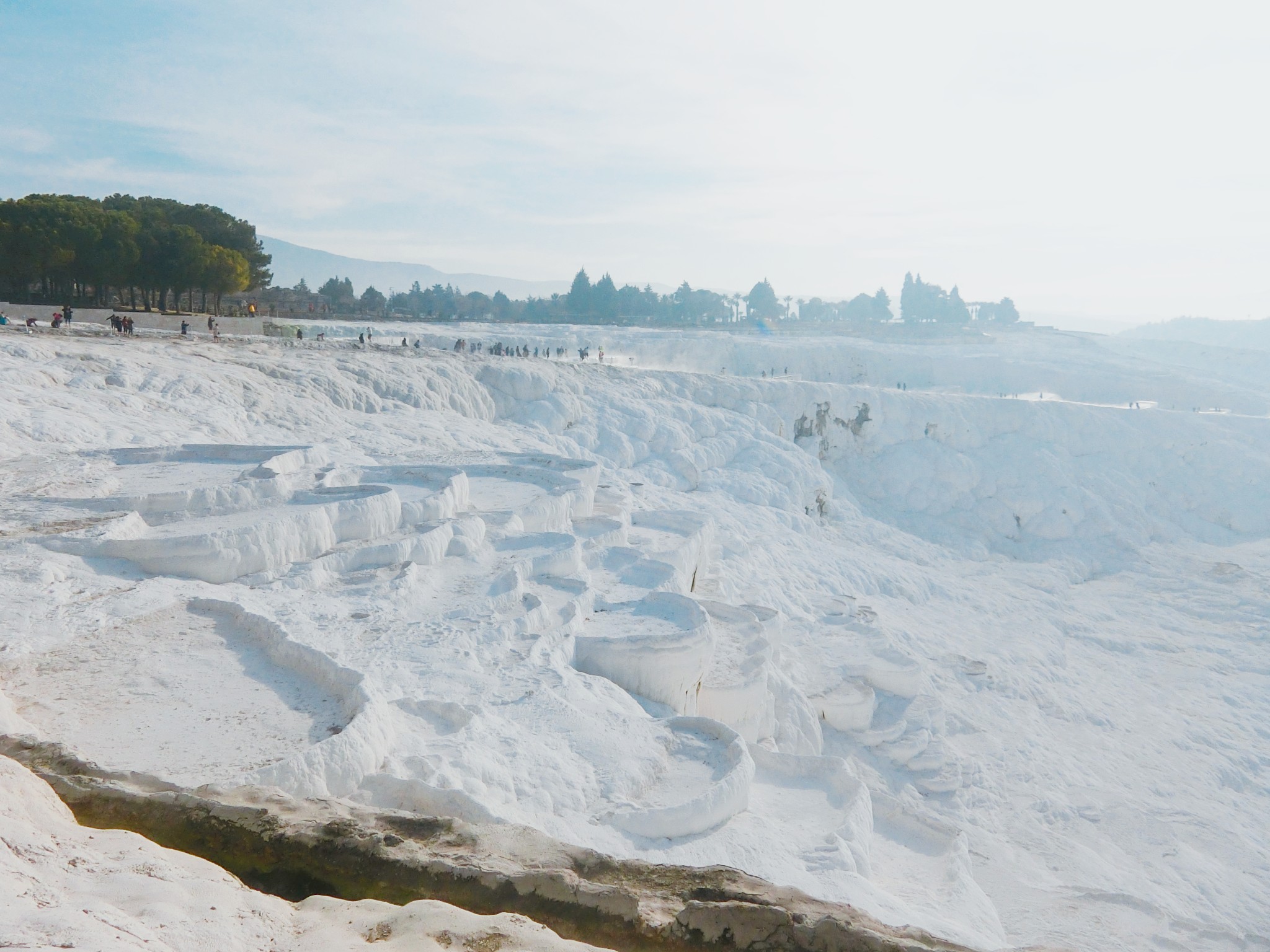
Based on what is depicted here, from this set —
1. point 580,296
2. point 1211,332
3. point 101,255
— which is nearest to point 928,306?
point 580,296

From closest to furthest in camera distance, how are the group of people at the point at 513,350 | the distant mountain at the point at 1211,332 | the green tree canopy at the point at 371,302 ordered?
the group of people at the point at 513,350
the green tree canopy at the point at 371,302
the distant mountain at the point at 1211,332

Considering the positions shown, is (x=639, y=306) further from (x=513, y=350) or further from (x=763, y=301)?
(x=513, y=350)

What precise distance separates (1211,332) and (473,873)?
15152cm

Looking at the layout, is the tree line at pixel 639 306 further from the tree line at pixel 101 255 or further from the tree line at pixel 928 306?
the tree line at pixel 101 255

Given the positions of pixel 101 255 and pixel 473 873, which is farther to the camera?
pixel 101 255

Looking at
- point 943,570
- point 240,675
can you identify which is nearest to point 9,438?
point 240,675

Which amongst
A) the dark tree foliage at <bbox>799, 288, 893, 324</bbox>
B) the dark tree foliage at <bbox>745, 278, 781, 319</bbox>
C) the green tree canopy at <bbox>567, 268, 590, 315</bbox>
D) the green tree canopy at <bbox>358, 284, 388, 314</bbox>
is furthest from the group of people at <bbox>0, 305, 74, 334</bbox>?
the dark tree foliage at <bbox>799, 288, 893, 324</bbox>

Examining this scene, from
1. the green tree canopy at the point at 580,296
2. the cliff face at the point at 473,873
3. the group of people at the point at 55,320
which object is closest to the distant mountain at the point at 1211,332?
the green tree canopy at the point at 580,296

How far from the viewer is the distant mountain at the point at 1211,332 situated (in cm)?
11450

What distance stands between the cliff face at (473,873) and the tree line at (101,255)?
22.6m

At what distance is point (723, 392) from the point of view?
2591 centimetres

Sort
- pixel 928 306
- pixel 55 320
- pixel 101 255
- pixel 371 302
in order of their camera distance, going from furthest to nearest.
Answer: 1. pixel 928 306
2. pixel 371 302
3. pixel 101 255
4. pixel 55 320

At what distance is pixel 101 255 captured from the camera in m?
22.0

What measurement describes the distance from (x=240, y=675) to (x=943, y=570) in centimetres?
1838
